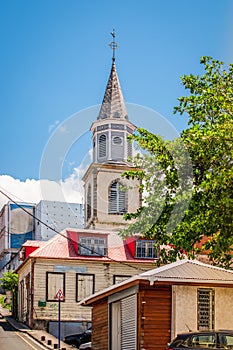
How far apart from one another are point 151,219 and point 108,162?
81.3ft

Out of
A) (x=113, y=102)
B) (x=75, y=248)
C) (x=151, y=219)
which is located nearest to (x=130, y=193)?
(x=113, y=102)

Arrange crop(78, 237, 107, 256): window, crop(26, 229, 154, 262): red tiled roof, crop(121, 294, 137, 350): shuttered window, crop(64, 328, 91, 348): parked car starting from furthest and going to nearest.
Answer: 1. crop(78, 237, 107, 256): window
2. crop(26, 229, 154, 262): red tiled roof
3. crop(64, 328, 91, 348): parked car
4. crop(121, 294, 137, 350): shuttered window

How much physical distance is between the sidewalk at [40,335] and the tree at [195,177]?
23.1 feet

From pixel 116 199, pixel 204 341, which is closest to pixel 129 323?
pixel 204 341

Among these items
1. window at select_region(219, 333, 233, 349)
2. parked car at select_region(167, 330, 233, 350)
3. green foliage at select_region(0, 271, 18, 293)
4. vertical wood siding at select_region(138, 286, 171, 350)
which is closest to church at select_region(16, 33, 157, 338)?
green foliage at select_region(0, 271, 18, 293)

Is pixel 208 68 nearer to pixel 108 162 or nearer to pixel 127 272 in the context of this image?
pixel 127 272

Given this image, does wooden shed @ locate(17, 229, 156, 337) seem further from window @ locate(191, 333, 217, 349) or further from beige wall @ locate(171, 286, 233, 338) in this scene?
window @ locate(191, 333, 217, 349)

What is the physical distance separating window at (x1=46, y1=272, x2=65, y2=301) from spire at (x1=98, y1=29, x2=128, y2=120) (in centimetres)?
1603

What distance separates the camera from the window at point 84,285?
153 ft

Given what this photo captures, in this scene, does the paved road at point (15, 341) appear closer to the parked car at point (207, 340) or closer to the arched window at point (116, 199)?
the parked car at point (207, 340)

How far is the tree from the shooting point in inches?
1106

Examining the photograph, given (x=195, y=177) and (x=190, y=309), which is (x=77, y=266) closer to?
(x=195, y=177)

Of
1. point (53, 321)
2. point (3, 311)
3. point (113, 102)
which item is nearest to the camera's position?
point (53, 321)

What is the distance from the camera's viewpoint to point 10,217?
97875mm
